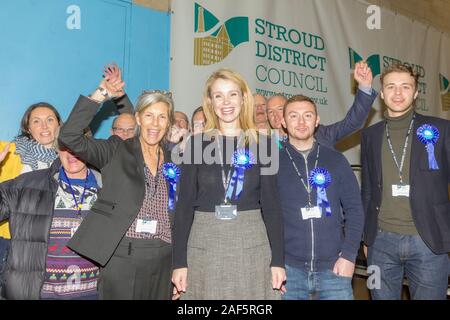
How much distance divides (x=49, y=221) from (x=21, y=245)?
167 mm

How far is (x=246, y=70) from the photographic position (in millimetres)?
4027

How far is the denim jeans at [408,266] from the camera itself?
1.98 m

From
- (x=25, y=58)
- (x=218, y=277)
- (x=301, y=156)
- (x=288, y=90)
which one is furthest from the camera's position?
(x=288, y=90)

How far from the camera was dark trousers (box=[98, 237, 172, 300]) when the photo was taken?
1.82m

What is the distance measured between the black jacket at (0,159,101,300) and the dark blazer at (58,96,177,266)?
8.8 inches

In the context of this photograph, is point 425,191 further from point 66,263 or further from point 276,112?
point 66,263

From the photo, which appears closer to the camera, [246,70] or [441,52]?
[246,70]

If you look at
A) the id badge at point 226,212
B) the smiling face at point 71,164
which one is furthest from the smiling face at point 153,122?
the id badge at point 226,212

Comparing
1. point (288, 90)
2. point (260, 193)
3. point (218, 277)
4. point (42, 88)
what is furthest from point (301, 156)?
point (288, 90)

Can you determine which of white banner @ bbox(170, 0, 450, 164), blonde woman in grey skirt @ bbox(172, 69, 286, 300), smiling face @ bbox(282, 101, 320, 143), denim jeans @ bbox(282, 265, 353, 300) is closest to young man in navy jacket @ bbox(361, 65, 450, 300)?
denim jeans @ bbox(282, 265, 353, 300)

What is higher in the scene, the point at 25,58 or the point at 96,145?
the point at 25,58

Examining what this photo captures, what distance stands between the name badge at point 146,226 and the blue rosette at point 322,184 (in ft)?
2.60
